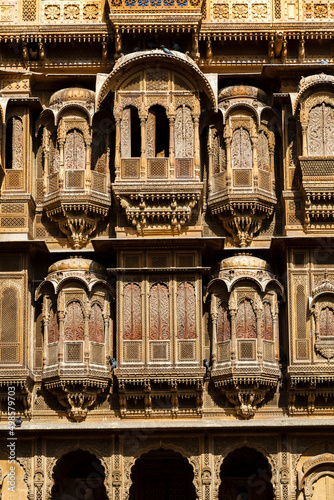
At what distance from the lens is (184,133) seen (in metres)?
28.1

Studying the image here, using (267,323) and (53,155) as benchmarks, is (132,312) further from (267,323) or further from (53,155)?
(53,155)

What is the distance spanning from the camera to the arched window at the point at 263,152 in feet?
92.6

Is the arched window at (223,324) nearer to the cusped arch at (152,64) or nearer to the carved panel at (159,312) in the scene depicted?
the carved panel at (159,312)

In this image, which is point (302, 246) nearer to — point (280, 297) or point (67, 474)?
point (280, 297)

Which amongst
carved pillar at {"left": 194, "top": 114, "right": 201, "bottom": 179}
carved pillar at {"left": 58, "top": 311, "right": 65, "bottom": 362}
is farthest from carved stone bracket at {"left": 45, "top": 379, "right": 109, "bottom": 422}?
carved pillar at {"left": 194, "top": 114, "right": 201, "bottom": 179}

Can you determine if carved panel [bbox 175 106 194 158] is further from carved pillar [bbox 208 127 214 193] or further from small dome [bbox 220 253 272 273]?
small dome [bbox 220 253 272 273]

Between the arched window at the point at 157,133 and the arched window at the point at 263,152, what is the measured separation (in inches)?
73.9

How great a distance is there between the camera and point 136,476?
2891 cm

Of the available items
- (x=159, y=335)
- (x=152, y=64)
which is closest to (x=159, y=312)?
Result: (x=159, y=335)

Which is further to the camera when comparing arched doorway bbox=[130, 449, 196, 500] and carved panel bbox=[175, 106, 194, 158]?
arched doorway bbox=[130, 449, 196, 500]

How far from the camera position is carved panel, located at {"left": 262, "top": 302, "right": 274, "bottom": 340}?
89.9ft

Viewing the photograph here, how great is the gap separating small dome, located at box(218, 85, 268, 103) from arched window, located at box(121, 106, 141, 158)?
1.70m

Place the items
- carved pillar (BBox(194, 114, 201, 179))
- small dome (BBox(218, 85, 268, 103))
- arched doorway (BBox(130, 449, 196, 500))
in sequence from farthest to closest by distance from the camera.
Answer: arched doorway (BBox(130, 449, 196, 500)), small dome (BBox(218, 85, 268, 103)), carved pillar (BBox(194, 114, 201, 179))

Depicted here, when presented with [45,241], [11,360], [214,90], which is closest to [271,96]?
[214,90]
